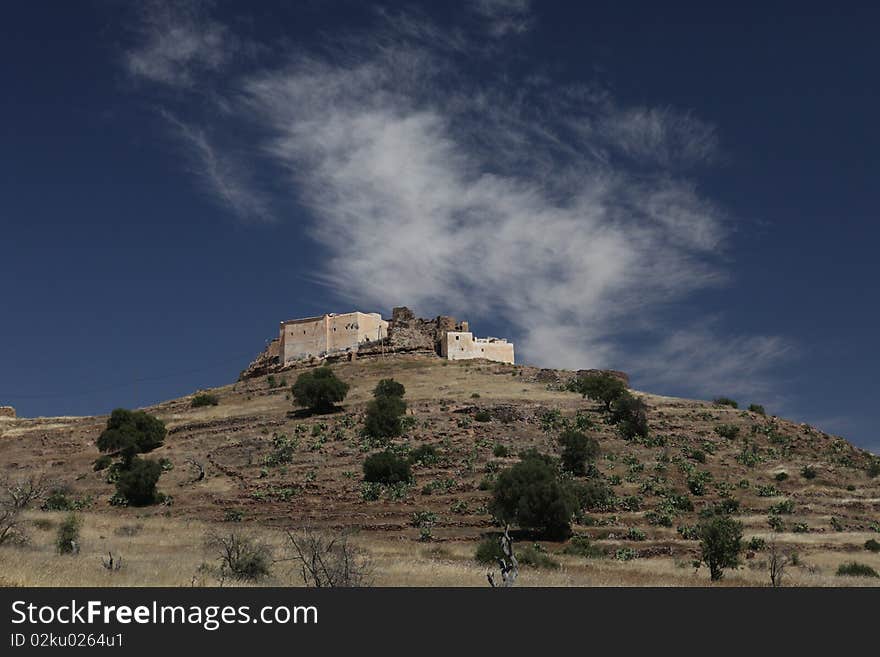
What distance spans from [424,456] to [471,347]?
37571 millimetres

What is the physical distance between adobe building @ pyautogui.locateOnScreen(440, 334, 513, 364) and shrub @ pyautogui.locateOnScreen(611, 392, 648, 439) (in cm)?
2810

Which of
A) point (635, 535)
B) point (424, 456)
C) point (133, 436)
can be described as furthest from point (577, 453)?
point (133, 436)

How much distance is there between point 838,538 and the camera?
32.9m

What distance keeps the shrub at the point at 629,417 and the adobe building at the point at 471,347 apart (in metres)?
28.1

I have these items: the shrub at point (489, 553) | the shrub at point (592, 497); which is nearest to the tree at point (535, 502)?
the shrub at point (592, 497)

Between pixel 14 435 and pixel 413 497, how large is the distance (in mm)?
40211

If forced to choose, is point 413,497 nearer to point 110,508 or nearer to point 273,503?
point 273,503

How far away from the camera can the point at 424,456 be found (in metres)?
43.6

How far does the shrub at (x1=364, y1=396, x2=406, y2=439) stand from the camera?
4762 cm

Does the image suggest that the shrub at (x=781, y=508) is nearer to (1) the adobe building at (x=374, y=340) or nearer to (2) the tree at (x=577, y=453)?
(2) the tree at (x=577, y=453)

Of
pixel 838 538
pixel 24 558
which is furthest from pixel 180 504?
pixel 838 538

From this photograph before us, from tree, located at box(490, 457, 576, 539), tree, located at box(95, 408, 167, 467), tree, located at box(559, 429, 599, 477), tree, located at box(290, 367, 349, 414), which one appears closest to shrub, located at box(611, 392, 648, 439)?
tree, located at box(559, 429, 599, 477)

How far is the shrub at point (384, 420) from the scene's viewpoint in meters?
47.6
